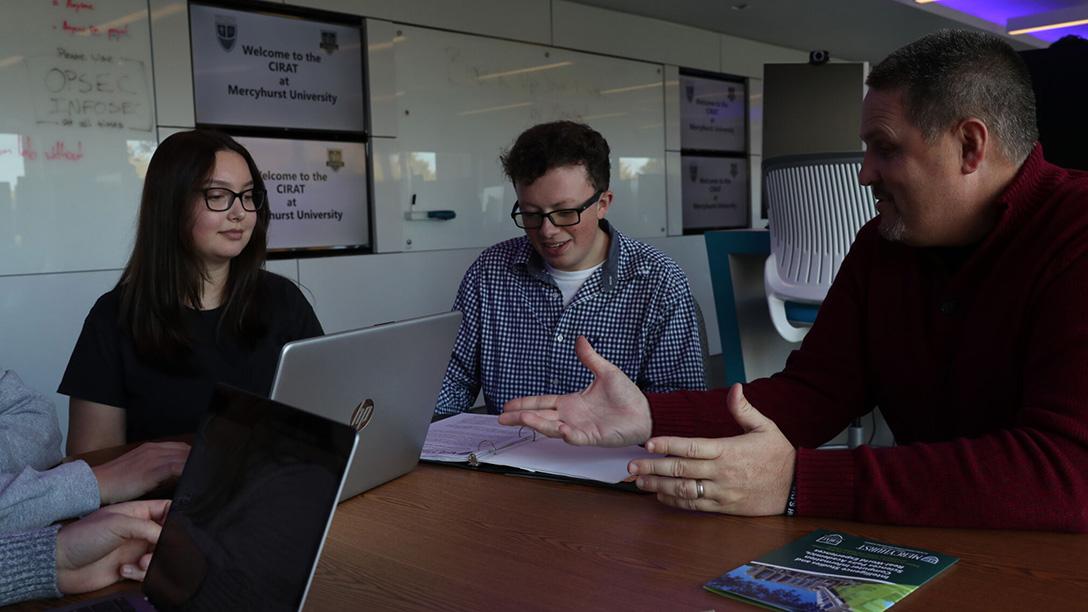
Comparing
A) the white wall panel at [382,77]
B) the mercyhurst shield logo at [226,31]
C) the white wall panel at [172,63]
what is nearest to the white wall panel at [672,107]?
the white wall panel at [382,77]

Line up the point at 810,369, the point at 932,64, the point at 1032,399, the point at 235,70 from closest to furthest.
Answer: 1. the point at 1032,399
2. the point at 932,64
3. the point at 810,369
4. the point at 235,70

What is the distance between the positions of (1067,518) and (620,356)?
3.85 feet

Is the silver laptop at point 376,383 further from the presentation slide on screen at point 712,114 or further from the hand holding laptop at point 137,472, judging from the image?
the presentation slide on screen at point 712,114

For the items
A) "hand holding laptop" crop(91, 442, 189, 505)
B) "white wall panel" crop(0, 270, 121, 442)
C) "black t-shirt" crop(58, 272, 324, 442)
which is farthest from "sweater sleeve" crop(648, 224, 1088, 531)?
"white wall panel" crop(0, 270, 121, 442)

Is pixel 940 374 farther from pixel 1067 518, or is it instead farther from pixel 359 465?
pixel 359 465

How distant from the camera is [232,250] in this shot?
198 centimetres

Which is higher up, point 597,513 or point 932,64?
point 932,64

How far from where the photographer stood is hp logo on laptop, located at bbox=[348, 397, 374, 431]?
3.58 ft

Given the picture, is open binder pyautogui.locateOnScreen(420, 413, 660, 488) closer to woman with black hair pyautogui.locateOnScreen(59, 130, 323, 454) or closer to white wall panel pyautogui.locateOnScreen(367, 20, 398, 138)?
woman with black hair pyautogui.locateOnScreen(59, 130, 323, 454)

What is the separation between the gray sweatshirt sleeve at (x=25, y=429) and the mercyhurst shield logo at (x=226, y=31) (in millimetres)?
2493

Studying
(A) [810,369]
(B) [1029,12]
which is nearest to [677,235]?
(B) [1029,12]

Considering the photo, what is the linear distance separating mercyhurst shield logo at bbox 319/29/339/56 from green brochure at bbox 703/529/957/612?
3520 mm

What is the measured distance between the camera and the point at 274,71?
149 inches

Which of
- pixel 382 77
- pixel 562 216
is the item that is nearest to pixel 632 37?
pixel 382 77
